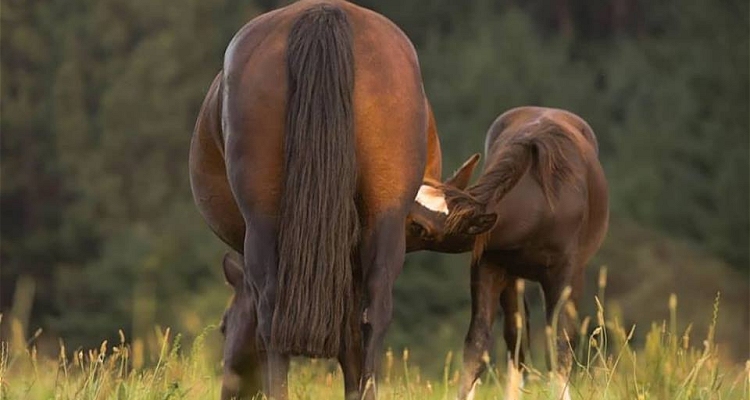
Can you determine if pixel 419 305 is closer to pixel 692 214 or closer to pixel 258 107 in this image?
pixel 692 214

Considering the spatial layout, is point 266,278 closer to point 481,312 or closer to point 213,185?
point 213,185

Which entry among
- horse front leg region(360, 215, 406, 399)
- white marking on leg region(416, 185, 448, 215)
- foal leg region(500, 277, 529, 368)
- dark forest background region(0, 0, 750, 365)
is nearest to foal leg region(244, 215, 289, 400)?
horse front leg region(360, 215, 406, 399)

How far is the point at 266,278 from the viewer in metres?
6.73

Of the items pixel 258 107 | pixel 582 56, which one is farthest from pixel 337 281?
pixel 582 56

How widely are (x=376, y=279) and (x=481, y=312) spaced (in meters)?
2.87

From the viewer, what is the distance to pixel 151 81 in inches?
1750

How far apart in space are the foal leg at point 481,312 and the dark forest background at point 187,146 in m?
27.5

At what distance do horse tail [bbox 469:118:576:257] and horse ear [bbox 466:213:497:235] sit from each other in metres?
0.37

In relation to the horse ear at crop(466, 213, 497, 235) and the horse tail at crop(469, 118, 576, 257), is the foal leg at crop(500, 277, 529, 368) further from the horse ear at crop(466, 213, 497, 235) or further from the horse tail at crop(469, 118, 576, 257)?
the horse ear at crop(466, 213, 497, 235)

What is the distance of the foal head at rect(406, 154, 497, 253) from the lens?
843cm

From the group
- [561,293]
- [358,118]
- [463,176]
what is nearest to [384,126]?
[358,118]

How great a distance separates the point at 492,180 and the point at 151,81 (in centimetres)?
3554

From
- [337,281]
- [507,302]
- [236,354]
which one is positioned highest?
[337,281]

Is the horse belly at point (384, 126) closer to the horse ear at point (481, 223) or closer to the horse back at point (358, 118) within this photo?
the horse back at point (358, 118)
